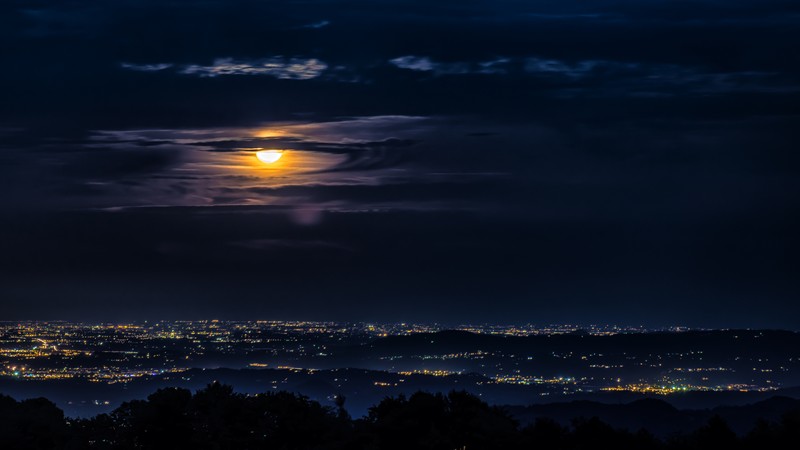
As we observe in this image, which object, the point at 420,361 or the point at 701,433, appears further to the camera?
the point at 420,361

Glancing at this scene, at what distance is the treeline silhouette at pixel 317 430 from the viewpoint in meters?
44.2

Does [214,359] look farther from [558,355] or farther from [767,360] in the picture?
[767,360]

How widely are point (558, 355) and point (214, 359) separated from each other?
152 ft

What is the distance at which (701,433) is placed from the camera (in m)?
46.3

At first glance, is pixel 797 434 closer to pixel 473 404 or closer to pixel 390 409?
pixel 473 404

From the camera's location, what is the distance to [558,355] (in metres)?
161

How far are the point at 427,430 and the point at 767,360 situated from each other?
112m

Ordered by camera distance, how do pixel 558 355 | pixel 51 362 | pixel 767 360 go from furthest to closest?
pixel 558 355 → pixel 767 360 → pixel 51 362

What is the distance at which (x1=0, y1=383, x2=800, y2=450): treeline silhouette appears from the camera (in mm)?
44250

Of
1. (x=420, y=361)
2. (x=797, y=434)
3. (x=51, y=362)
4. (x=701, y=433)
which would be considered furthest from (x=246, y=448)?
(x=420, y=361)

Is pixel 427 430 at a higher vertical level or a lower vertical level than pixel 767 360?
higher

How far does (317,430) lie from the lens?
46.0 metres

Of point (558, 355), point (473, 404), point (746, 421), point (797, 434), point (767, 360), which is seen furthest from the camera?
point (558, 355)

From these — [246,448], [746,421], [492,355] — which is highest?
[246,448]
